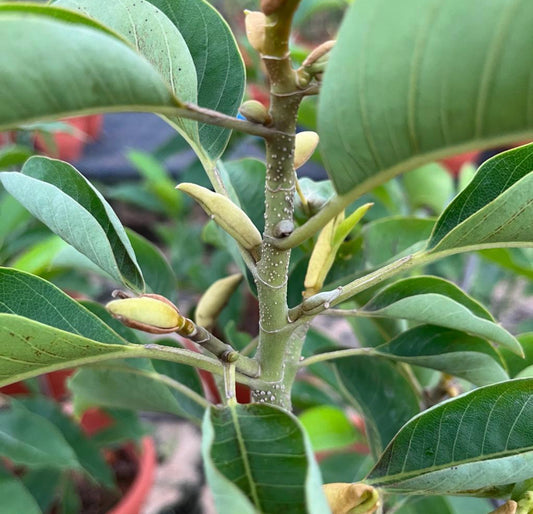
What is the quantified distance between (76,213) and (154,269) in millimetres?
210

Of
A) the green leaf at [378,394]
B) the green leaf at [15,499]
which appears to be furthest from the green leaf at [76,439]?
the green leaf at [378,394]

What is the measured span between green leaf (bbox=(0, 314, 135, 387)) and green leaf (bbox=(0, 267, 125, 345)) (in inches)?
1.5

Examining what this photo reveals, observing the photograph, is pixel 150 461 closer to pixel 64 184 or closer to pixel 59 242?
pixel 59 242

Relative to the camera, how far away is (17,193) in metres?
0.42

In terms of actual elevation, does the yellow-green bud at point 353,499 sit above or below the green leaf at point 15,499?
above

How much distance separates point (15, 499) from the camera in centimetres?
60

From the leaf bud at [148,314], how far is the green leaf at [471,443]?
188mm

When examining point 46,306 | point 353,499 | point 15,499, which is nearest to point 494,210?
point 353,499

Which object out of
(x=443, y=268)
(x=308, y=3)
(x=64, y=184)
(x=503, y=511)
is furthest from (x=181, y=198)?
(x=503, y=511)

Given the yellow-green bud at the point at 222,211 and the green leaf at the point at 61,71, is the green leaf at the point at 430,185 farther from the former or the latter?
the green leaf at the point at 61,71

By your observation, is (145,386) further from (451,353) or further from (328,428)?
(328,428)

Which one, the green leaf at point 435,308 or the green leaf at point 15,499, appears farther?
the green leaf at point 15,499

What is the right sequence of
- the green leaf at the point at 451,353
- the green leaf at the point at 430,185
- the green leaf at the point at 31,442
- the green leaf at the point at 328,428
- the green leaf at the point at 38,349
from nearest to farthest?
the green leaf at the point at 38,349
the green leaf at the point at 451,353
the green leaf at the point at 31,442
the green leaf at the point at 328,428
the green leaf at the point at 430,185

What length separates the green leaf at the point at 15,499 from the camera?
1.91 feet
